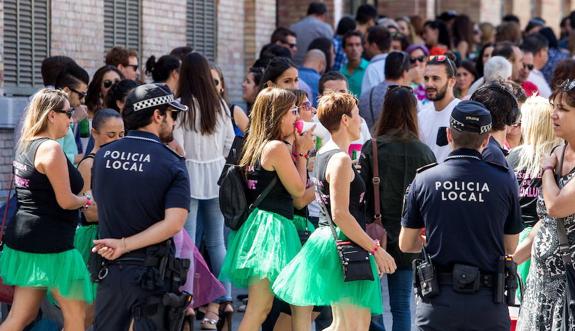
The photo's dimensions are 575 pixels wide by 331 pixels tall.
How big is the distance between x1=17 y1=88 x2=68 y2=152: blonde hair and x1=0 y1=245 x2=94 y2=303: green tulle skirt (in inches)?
27.0

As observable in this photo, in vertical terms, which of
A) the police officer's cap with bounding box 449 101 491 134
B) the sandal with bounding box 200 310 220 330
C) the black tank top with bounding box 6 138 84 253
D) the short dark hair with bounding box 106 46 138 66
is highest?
the short dark hair with bounding box 106 46 138 66

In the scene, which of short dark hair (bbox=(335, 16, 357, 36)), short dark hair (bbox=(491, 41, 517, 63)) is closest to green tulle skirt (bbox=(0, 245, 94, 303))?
short dark hair (bbox=(491, 41, 517, 63))

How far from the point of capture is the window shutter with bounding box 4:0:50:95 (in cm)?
1196

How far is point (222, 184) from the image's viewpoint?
8500 mm

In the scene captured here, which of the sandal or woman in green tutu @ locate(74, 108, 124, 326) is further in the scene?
the sandal

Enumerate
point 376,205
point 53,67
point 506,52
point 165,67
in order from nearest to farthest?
point 376,205
point 53,67
point 165,67
point 506,52

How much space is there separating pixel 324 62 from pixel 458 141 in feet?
22.8

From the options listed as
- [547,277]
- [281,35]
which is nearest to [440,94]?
[547,277]

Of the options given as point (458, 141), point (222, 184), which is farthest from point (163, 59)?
point (458, 141)

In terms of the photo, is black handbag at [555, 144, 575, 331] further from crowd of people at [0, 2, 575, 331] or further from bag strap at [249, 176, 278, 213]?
bag strap at [249, 176, 278, 213]

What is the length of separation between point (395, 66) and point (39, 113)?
427 cm

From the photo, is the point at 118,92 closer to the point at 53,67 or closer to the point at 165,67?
the point at 53,67

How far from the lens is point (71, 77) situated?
10117 millimetres

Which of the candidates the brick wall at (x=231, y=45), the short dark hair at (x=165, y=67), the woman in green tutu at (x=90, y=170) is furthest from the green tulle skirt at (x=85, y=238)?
the brick wall at (x=231, y=45)
